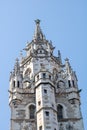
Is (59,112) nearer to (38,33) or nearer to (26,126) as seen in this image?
(26,126)

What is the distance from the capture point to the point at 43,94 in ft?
134

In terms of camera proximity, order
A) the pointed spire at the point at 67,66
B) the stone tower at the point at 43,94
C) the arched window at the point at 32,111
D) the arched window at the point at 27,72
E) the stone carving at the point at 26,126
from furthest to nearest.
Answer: the arched window at the point at 27,72 < the pointed spire at the point at 67,66 < the arched window at the point at 32,111 < the stone tower at the point at 43,94 < the stone carving at the point at 26,126

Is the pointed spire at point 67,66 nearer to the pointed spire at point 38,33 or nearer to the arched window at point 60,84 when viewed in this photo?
the arched window at point 60,84

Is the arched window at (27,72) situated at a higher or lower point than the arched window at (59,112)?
higher

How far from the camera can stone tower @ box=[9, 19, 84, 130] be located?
3938 centimetres

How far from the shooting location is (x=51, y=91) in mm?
41906

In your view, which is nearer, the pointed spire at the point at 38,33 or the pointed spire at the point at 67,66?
the pointed spire at the point at 67,66

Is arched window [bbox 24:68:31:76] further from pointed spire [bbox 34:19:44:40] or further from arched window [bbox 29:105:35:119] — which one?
pointed spire [bbox 34:19:44:40]

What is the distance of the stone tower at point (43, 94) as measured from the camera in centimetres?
3938

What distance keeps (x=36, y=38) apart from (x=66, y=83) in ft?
39.7

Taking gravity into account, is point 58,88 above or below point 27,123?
above

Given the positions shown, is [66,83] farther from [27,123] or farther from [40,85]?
[27,123]

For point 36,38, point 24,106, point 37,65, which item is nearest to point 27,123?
point 24,106

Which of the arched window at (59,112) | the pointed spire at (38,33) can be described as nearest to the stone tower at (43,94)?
the arched window at (59,112)
